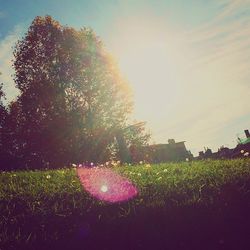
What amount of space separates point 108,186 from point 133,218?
7.40 ft

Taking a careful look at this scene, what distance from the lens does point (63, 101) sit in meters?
32.2

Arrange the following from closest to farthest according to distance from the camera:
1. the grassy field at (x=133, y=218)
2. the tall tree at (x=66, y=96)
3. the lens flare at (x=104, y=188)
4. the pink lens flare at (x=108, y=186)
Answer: the grassy field at (x=133, y=218) < the pink lens flare at (x=108, y=186) < the lens flare at (x=104, y=188) < the tall tree at (x=66, y=96)

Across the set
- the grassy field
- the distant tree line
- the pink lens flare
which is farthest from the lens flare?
the distant tree line

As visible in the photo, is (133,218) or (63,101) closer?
(133,218)

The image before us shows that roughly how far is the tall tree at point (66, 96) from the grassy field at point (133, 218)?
73.6 ft

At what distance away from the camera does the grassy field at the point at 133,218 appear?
226 inches

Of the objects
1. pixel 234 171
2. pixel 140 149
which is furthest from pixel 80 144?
pixel 234 171

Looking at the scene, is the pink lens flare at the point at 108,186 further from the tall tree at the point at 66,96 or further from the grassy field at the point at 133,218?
the tall tree at the point at 66,96

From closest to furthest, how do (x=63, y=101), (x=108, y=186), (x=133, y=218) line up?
(x=133, y=218) → (x=108, y=186) → (x=63, y=101)

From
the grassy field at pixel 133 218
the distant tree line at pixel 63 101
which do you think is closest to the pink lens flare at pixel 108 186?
the grassy field at pixel 133 218

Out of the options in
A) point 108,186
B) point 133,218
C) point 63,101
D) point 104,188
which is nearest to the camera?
point 133,218

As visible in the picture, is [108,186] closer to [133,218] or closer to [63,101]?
[133,218]

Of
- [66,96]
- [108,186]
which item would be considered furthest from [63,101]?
[108,186]

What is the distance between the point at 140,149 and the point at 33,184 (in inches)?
1421
